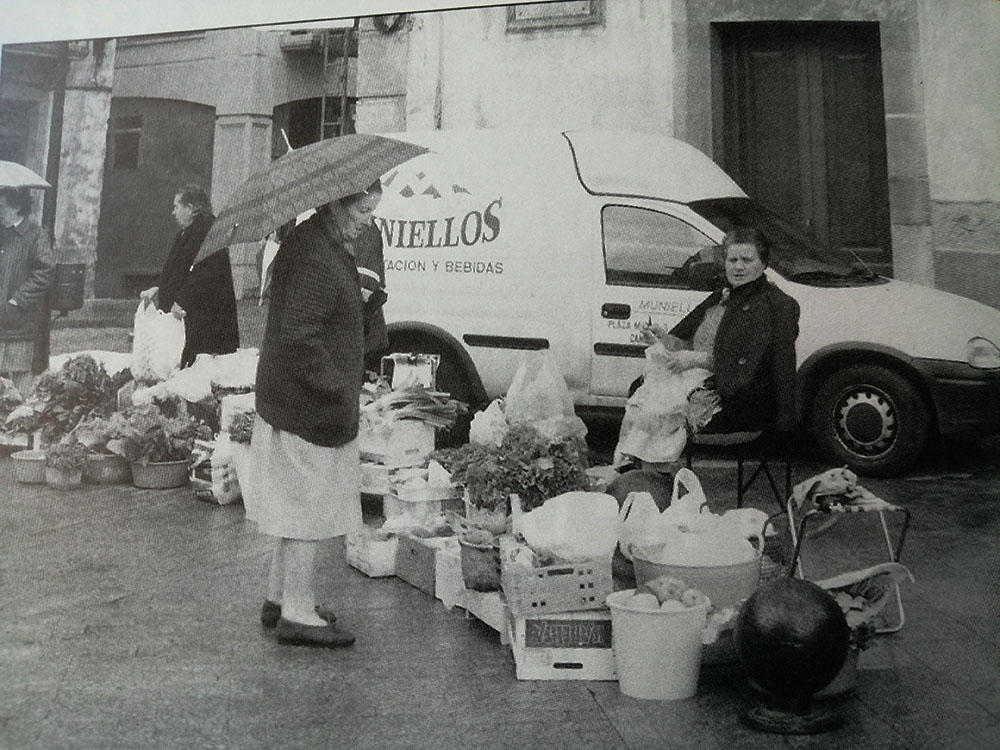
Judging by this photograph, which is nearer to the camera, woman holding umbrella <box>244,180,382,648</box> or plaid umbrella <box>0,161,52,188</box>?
woman holding umbrella <box>244,180,382,648</box>

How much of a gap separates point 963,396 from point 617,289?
109 centimetres

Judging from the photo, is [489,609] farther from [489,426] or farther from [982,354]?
[982,354]

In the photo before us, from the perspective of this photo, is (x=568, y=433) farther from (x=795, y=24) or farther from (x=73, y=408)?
(x=73, y=408)

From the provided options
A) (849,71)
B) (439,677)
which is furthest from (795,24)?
(439,677)

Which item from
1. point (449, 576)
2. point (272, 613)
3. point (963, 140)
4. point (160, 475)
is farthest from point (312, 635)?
point (963, 140)

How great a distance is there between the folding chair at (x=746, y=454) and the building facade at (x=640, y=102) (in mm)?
663

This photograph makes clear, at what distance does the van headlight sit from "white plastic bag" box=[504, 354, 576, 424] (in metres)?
1.21

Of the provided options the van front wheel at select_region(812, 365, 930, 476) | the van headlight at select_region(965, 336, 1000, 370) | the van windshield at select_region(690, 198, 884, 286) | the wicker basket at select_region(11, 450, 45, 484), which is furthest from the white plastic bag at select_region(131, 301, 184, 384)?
the van headlight at select_region(965, 336, 1000, 370)

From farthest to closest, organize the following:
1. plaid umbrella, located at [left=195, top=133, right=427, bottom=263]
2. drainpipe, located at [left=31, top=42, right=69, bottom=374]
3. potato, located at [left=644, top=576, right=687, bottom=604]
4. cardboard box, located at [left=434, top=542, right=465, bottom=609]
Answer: drainpipe, located at [left=31, top=42, right=69, bottom=374], cardboard box, located at [left=434, top=542, right=465, bottom=609], plaid umbrella, located at [left=195, top=133, right=427, bottom=263], potato, located at [left=644, top=576, right=687, bottom=604]

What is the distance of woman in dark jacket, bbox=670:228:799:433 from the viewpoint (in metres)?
3.07

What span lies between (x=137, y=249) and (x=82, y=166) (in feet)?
1.38

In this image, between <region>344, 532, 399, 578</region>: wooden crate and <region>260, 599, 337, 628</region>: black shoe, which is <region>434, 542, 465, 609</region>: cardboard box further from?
<region>260, 599, 337, 628</region>: black shoe

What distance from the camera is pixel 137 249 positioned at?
369 cm

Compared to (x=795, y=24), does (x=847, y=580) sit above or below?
below
